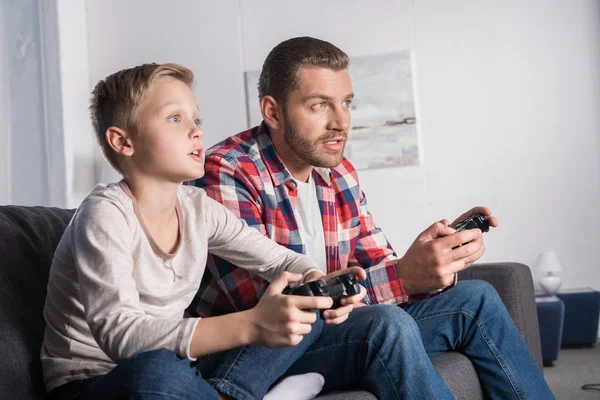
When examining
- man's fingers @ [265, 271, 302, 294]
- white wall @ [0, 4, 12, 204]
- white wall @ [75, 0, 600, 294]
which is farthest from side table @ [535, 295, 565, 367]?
white wall @ [0, 4, 12, 204]

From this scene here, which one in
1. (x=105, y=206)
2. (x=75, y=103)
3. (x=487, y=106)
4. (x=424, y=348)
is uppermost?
(x=75, y=103)

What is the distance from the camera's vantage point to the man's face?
218 cm

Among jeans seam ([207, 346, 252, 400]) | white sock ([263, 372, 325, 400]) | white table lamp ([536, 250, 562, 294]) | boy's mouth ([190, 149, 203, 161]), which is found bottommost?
white table lamp ([536, 250, 562, 294])

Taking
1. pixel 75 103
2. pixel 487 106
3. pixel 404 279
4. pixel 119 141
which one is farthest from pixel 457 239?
pixel 75 103

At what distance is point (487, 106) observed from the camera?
4887 millimetres

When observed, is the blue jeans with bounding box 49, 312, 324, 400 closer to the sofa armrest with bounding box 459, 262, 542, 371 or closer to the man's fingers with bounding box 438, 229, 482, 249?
the man's fingers with bounding box 438, 229, 482, 249

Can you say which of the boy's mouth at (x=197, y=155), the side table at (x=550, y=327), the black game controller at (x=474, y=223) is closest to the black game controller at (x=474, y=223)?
the black game controller at (x=474, y=223)

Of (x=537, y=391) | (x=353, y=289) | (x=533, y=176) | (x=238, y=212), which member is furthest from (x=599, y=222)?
(x=353, y=289)

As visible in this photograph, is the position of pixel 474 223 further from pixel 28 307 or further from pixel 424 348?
pixel 28 307

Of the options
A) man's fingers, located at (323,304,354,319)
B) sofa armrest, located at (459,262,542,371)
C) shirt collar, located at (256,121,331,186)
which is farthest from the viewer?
sofa armrest, located at (459,262,542,371)

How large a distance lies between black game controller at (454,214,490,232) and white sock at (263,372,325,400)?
560 mm

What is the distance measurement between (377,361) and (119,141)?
0.69 m

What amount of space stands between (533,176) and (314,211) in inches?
119

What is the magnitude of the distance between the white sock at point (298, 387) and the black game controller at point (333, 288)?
8.5 inches
